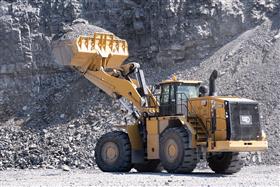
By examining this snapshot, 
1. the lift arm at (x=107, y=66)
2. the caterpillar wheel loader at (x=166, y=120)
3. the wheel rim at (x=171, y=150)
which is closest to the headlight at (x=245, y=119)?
the caterpillar wheel loader at (x=166, y=120)

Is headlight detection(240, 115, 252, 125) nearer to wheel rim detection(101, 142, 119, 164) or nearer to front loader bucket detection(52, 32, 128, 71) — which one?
wheel rim detection(101, 142, 119, 164)

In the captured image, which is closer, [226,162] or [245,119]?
[245,119]

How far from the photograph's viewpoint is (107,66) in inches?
736

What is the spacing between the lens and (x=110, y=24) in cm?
3272

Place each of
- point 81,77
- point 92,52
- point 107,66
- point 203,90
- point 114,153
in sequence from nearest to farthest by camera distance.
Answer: point 203,90 → point 114,153 → point 92,52 → point 107,66 → point 81,77

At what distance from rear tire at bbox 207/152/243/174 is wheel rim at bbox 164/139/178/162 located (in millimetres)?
1389

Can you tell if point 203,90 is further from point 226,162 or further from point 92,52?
point 92,52

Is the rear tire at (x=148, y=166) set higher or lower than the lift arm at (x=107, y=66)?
lower

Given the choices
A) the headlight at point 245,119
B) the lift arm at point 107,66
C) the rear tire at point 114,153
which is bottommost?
the rear tire at point 114,153

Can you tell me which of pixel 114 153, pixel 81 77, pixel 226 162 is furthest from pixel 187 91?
pixel 81 77

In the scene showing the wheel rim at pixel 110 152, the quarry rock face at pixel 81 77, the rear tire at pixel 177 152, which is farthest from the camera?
the quarry rock face at pixel 81 77

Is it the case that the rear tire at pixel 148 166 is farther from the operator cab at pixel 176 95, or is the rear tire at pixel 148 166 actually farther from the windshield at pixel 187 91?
the windshield at pixel 187 91

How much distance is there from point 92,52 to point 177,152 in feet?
13.1

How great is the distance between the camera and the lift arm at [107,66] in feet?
58.6
